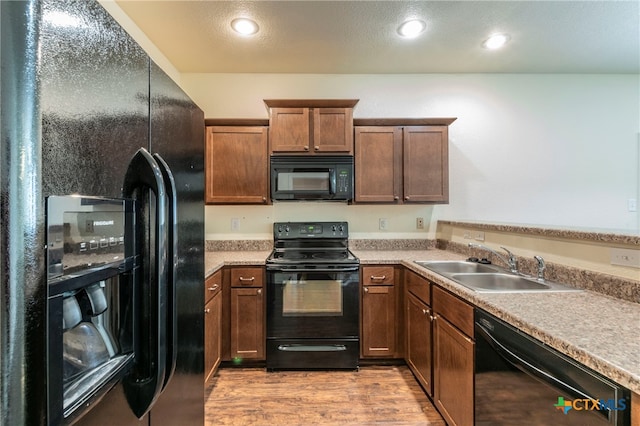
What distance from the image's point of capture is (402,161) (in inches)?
105

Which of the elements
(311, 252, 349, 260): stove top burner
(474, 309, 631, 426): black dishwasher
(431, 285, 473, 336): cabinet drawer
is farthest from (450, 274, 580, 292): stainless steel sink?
(311, 252, 349, 260): stove top burner

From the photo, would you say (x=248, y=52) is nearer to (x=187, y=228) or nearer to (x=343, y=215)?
(x=343, y=215)

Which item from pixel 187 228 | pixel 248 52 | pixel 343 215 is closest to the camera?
pixel 187 228

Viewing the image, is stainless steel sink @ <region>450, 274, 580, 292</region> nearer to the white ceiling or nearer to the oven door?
the oven door

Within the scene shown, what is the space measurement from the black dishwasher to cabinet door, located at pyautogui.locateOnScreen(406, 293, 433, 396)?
529 mm

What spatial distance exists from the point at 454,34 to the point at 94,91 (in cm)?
259

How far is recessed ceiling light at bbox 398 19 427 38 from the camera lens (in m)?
2.12

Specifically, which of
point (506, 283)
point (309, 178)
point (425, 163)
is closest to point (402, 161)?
point (425, 163)

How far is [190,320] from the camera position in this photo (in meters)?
1.12

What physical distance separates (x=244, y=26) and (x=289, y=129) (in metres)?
0.84

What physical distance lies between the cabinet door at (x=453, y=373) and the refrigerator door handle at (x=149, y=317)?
1366mm

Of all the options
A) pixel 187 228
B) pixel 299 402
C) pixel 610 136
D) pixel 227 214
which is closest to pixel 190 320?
pixel 187 228

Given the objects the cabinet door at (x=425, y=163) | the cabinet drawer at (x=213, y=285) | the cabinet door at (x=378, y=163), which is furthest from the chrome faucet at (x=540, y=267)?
the cabinet drawer at (x=213, y=285)

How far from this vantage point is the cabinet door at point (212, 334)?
6.31 feet
